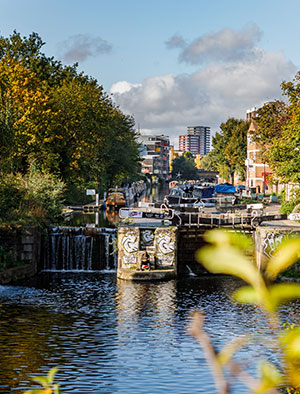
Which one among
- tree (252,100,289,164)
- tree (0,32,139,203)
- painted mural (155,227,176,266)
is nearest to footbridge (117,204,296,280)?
painted mural (155,227,176,266)

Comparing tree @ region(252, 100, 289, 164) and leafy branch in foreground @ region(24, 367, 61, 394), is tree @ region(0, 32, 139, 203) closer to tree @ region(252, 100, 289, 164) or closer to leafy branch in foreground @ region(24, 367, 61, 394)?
tree @ region(252, 100, 289, 164)

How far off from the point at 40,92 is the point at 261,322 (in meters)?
43.8

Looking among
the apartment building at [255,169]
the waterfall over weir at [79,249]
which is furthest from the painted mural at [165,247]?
the apartment building at [255,169]

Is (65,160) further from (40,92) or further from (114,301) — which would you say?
(114,301)

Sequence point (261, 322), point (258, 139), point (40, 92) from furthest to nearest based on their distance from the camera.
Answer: point (258, 139), point (40, 92), point (261, 322)

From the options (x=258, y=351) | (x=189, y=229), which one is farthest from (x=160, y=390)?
(x=189, y=229)

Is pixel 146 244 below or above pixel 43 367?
above

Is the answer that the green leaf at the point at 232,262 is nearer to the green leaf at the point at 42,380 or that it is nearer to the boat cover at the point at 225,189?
the green leaf at the point at 42,380

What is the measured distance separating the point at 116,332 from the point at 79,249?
62.6 feet

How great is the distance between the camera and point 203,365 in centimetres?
2167

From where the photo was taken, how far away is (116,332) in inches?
1017

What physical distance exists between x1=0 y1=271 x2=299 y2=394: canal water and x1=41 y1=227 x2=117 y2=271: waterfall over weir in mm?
4308

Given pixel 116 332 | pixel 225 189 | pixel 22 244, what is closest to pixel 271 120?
pixel 225 189

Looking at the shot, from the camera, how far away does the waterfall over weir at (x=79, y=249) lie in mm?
43875
